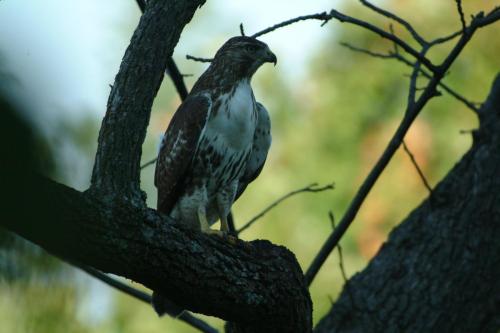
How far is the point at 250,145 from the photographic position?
401cm

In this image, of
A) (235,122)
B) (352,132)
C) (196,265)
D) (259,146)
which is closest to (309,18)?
(235,122)

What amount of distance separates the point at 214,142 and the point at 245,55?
0.55 m

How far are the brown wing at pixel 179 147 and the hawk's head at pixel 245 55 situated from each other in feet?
0.97

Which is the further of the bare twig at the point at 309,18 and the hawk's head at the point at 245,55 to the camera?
the hawk's head at the point at 245,55

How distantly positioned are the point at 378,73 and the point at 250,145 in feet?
27.8

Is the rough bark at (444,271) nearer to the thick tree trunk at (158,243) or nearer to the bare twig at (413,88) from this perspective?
the bare twig at (413,88)

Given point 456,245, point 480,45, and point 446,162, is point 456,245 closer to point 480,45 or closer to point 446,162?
point 446,162

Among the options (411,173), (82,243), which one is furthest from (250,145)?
(411,173)

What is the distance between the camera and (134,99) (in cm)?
239

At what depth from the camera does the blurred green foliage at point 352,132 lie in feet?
34.8

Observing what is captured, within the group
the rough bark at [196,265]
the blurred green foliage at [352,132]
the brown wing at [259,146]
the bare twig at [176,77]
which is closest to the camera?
the rough bark at [196,265]

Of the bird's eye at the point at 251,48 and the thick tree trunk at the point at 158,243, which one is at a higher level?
the bird's eye at the point at 251,48

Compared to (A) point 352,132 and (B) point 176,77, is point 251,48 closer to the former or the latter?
(B) point 176,77

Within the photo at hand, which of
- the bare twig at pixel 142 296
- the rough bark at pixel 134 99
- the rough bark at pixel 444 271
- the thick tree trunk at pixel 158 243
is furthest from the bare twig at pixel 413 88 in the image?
the rough bark at pixel 134 99
